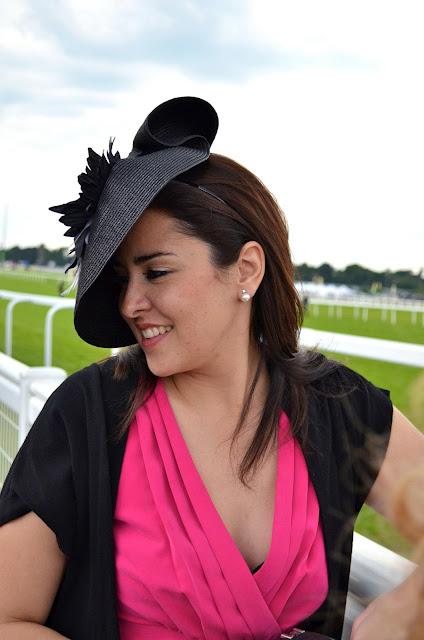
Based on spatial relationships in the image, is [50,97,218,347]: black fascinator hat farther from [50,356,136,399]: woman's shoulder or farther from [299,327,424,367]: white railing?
[299,327,424,367]: white railing

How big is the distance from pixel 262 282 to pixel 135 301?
33cm

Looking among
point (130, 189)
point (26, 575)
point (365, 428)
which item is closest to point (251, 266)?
point (130, 189)

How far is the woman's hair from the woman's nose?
15 centimetres

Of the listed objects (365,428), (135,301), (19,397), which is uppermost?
(135,301)

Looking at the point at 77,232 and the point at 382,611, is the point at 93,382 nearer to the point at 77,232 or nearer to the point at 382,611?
the point at 77,232

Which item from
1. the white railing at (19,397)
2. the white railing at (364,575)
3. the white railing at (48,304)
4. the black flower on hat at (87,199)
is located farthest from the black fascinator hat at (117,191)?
the white railing at (48,304)

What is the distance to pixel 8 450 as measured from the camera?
136 inches

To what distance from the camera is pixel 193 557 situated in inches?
61.2

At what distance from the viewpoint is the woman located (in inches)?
61.2

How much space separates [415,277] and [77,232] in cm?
125

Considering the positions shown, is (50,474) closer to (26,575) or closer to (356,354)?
(26,575)

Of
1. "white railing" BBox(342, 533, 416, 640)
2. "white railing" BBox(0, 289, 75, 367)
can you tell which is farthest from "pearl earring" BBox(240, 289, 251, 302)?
"white railing" BBox(0, 289, 75, 367)

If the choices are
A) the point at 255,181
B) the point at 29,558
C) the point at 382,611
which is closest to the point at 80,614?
the point at 29,558

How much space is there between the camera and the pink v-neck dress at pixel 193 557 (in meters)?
1.54
